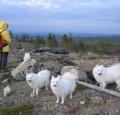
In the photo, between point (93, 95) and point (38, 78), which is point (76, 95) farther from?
point (38, 78)

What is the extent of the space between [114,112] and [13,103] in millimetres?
4408

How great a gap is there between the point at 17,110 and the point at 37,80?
1711 mm

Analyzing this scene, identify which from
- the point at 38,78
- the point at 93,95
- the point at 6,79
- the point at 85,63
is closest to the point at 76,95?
the point at 93,95

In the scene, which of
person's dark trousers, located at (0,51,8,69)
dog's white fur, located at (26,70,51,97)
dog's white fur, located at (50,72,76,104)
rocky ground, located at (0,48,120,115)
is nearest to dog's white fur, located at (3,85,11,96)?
rocky ground, located at (0,48,120,115)

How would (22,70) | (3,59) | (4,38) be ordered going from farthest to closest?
(3,59) → (4,38) → (22,70)

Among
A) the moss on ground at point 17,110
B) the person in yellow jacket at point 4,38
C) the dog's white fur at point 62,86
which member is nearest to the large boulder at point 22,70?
the person in yellow jacket at point 4,38

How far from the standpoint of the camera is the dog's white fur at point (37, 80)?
1459 cm

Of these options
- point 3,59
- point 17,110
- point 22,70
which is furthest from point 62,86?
point 3,59

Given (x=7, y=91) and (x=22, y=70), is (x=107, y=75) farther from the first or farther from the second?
(x=22, y=70)

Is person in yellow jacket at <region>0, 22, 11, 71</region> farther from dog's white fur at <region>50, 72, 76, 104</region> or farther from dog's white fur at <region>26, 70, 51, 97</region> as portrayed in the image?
dog's white fur at <region>50, 72, 76, 104</region>

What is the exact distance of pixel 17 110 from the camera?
13750 mm

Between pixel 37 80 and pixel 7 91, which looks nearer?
pixel 37 80

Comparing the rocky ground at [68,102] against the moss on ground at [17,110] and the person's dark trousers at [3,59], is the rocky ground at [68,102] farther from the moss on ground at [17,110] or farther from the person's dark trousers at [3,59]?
the person's dark trousers at [3,59]

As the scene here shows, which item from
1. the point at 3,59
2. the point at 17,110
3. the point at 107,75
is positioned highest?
the point at 107,75
